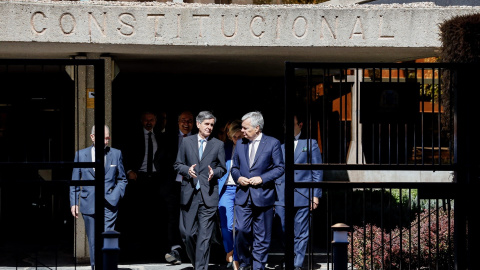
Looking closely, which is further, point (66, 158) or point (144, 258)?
point (66, 158)

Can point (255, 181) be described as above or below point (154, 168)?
below

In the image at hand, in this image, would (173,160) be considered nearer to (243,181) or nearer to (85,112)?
(85,112)

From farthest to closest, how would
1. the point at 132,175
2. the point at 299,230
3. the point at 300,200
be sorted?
the point at 132,175
the point at 299,230
the point at 300,200

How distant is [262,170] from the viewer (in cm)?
957

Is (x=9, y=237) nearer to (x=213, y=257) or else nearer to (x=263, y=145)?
(x=213, y=257)

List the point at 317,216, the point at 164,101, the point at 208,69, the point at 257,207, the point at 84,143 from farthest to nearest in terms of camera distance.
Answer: the point at 164,101 < the point at 208,69 < the point at 317,216 < the point at 84,143 < the point at 257,207

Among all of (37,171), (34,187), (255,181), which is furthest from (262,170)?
(37,171)

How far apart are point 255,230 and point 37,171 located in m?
6.11

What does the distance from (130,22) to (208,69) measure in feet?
14.5

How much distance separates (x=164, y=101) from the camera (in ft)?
59.5

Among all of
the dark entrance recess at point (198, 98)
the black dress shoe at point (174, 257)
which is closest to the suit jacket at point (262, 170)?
the black dress shoe at point (174, 257)

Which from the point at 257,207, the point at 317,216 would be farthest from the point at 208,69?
the point at 257,207

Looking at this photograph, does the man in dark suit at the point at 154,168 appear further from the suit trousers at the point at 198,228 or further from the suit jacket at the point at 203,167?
the suit jacket at the point at 203,167

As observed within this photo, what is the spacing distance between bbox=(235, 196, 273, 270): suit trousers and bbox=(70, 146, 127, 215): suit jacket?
4.74 ft
